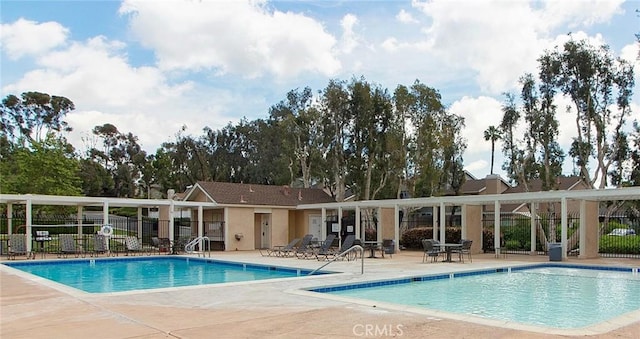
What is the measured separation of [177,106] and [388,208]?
1637 cm

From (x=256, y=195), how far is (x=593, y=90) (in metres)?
18.1

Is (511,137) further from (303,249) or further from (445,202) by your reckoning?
(303,249)

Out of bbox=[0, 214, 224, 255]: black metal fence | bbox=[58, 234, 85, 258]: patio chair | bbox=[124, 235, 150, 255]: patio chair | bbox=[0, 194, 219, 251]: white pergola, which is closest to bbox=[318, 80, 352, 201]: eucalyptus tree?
bbox=[0, 214, 224, 255]: black metal fence

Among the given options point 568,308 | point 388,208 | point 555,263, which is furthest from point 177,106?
point 568,308

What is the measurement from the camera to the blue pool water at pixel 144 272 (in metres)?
15.1

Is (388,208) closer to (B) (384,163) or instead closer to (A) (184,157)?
(B) (384,163)

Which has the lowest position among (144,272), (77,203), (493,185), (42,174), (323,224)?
(144,272)

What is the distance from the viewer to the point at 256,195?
2983cm

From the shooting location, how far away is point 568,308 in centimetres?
1049

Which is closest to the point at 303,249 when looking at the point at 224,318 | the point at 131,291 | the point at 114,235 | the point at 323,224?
the point at 323,224

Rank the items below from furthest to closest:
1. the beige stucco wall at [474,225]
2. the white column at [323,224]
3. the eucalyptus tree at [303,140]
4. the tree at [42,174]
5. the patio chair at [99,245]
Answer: the eucalyptus tree at [303,140] → the tree at [42,174] → the white column at [323,224] → the beige stucco wall at [474,225] → the patio chair at [99,245]

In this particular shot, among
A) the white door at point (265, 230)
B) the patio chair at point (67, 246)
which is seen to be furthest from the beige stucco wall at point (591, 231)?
the patio chair at point (67, 246)

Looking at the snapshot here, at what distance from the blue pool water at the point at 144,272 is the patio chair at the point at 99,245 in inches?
61.7

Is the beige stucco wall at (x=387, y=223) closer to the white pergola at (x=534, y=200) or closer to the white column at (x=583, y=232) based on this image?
the white pergola at (x=534, y=200)
